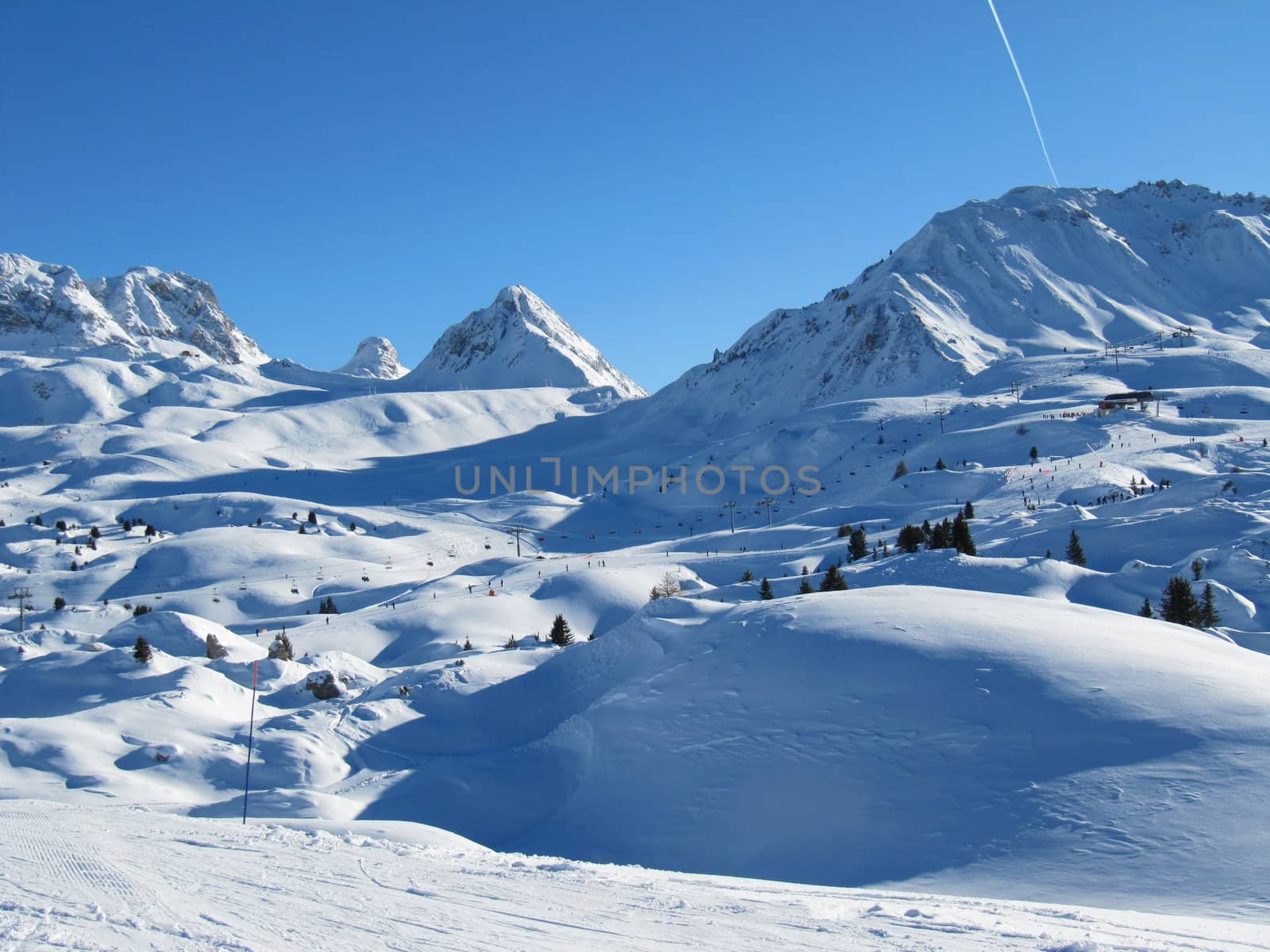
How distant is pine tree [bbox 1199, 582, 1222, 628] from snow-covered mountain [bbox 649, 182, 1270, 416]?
290 feet

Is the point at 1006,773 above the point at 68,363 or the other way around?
the other way around

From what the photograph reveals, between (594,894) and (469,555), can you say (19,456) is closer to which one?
(469,555)

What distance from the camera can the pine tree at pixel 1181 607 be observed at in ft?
113

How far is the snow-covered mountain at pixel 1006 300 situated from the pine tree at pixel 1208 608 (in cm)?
8839

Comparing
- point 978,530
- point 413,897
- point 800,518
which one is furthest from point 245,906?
point 800,518

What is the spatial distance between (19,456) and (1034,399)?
117 metres

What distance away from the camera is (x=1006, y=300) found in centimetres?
15162

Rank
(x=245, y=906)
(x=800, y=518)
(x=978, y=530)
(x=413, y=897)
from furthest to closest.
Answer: (x=800, y=518)
(x=978, y=530)
(x=413, y=897)
(x=245, y=906)

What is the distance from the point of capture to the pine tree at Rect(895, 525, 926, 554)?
50781mm

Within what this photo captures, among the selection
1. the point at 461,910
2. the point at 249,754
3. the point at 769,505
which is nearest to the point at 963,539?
the point at 249,754

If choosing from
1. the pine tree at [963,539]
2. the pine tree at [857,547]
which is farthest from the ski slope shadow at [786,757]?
the pine tree at [857,547]

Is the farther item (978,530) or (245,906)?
(978,530)

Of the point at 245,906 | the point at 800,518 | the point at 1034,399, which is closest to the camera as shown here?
the point at 245,906

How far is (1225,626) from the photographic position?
123 ft
